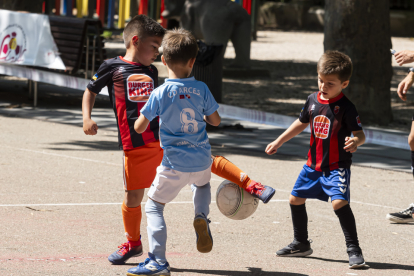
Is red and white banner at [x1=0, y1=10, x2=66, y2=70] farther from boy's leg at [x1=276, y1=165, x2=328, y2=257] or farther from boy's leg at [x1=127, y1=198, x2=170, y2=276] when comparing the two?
boy's leg at [x1=127, y1=198, x2=170, y2=276]

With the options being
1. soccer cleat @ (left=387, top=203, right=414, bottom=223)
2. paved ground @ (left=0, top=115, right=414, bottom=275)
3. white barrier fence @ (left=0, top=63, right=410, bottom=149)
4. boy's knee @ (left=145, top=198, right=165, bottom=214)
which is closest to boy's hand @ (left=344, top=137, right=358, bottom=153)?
paved ground @ (left=0, top=115, right=414, bottom=275)

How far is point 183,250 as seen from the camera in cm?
493

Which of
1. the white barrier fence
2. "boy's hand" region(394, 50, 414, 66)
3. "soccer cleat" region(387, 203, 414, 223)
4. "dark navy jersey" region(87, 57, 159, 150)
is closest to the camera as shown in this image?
"dark navy jersey" region(87, 57, 159, 150)

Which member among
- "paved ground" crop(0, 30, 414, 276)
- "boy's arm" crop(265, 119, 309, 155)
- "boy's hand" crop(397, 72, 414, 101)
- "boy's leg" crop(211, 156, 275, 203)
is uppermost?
"boy's hand" crop(397, 72, 414, 101)

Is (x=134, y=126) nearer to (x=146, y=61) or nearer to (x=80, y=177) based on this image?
(x=146, y=61)

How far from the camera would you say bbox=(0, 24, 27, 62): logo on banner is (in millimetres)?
12961

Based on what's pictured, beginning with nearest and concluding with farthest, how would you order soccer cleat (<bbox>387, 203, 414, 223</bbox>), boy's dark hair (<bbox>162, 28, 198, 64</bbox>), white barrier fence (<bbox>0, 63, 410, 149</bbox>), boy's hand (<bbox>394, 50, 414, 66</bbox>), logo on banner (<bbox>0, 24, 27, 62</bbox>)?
boy's dark hair (<bbox>162, 28, 198, 64</bbox>) → boy's hand (<bbox>394, 50, 414, 66</bbox>) → soccer cleat (<bbox>387, 203, 414, 223</bbox>) → white barrier fence (<bbox>0, 63, 410, 149</bbox>) → logo on banner (<bbox>0, 24, 27, 62</bbox>)

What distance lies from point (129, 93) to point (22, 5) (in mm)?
13901

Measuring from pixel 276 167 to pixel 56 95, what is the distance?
7.35 metres

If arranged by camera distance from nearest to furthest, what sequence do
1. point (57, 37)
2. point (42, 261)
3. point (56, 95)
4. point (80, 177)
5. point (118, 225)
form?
point (42, 261) < point (118, 225) < point (80, 177) < point (57, 37) < point (56, 95)

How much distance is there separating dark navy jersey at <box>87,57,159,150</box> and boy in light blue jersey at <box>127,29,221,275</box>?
1.14ft

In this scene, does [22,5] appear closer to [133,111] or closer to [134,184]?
[133,111]

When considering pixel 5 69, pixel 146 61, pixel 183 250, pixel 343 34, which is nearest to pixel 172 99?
pixel 146 61

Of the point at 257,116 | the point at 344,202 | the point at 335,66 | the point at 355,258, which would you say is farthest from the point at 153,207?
the point at 257,116
